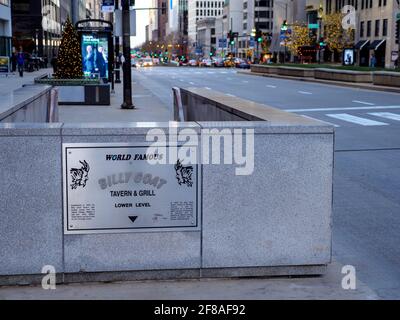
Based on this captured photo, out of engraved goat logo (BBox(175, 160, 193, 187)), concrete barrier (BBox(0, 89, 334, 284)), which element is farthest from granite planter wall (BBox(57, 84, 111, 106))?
engraved goat logo (BBox(175, 160, 193, 187))

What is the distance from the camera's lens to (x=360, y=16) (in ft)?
290

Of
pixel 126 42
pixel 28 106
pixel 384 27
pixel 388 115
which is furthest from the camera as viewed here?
pixel 384 27

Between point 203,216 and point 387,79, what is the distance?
108ft

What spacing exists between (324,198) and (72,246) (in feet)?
7.04

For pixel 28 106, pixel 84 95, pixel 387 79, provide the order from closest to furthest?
pixel 28 106, pixel 84 95, pixel 387 79

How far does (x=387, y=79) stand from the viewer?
36.7 meters

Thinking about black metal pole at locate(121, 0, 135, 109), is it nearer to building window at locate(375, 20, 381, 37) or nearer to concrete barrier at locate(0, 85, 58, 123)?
concrete barrier at locate(0, 85, 58, 123)

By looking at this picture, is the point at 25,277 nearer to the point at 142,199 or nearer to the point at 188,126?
the point at 142,199

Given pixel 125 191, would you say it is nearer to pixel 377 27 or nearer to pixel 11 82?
pixel 11 82

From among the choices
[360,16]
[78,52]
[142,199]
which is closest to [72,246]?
[142,199]

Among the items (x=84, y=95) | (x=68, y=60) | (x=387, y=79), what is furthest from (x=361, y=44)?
(x=84, y=95)

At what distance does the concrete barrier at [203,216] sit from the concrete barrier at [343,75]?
3723 centimetres

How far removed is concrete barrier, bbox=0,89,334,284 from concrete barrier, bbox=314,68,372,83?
3723 centimetres
